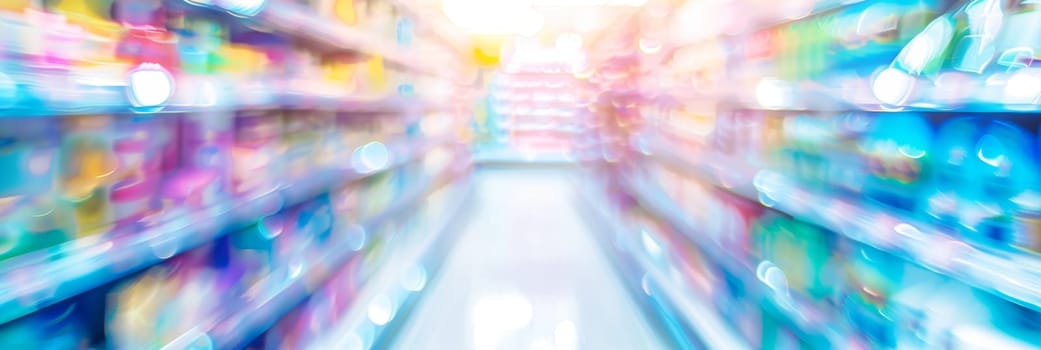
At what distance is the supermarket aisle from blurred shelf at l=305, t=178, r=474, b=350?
4.0 inches

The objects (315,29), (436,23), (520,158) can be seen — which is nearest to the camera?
(315,29)

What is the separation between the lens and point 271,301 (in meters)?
1.99

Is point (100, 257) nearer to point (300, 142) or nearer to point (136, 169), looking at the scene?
point (136, 169)

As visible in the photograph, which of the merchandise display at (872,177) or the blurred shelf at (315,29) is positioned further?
the blurred shelf at (315,29)

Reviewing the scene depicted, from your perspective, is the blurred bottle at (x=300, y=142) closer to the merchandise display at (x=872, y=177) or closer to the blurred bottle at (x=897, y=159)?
the merchandise display at (x=872, y=177)

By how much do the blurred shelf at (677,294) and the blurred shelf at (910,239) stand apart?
0.54 metres

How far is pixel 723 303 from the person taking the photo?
2770 millimetres

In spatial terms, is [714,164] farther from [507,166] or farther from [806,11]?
[507,166]

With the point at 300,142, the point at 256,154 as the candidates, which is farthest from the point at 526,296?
the point at 256,154

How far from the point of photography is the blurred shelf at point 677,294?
2.54 metres

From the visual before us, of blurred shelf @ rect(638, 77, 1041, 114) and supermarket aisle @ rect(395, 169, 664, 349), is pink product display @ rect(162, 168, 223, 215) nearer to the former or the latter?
blurred shelf @ rect(638, 77, 1041, 114)

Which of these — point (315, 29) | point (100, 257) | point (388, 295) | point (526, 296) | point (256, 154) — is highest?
point (315, 29)

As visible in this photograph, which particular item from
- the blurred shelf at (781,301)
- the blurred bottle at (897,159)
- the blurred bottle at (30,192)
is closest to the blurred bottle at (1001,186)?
the blurred bottle at (897,159)

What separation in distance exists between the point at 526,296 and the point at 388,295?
95cm
